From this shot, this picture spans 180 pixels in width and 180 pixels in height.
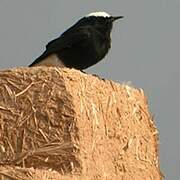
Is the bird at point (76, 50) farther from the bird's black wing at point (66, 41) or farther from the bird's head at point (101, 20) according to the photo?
the bird's head at point (101, 20)

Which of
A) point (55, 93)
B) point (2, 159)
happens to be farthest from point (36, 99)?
point (2, 159)

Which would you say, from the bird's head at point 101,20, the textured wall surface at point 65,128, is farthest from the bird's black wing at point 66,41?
the textured wall surface at point 65,128

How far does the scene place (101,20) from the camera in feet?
28.4

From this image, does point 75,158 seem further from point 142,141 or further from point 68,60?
point 68,60

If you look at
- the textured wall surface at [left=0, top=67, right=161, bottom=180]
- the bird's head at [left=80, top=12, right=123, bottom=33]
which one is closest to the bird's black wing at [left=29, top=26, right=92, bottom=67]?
the bird's head at [left=80, top=12, right=123, bottom=33]

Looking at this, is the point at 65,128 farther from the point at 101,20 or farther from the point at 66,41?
the point at 101,20

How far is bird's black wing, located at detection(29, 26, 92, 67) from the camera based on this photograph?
26.8 ft

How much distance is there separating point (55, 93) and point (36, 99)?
0.14 m

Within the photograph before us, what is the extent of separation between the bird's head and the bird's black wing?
8.6 inches

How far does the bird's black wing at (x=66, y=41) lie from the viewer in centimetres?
818

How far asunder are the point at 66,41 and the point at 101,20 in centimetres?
61

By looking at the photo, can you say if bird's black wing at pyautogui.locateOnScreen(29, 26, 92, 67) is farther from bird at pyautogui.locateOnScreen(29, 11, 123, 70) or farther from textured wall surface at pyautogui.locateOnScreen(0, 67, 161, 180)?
textured wall surface at pyautogui.locateOnScreen(0, 67, 161, 180)

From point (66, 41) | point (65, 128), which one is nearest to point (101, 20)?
point (66, 41)

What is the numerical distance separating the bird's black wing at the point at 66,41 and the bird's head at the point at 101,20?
22 centimetres
